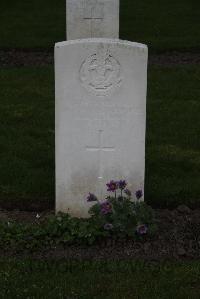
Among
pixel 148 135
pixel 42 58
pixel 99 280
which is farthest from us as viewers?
pixel 42 58

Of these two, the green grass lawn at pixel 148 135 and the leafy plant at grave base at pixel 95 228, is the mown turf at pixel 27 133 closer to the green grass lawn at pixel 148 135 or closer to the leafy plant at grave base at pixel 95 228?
the green grass lawn at pixel 148 135

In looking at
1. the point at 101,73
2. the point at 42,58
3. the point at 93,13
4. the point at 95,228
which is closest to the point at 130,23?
the point at 93,13

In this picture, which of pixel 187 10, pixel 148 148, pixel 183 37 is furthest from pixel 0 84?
pixel 187 10

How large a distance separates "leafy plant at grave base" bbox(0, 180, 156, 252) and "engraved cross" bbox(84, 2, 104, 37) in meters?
8.05

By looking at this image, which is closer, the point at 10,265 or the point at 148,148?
the point at 10,265

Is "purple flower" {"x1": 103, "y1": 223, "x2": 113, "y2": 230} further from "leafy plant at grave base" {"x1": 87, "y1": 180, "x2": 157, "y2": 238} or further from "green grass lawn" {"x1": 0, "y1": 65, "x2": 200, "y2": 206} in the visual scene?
"green grass lawn" {"x1": 0, "y1": 65, "x2": 200, "y2": 206}

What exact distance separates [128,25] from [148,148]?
8.92 metres

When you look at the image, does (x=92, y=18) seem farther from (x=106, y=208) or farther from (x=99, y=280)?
(x=99, y=280)

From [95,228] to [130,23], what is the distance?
11733 millimetres

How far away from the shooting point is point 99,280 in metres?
5.09

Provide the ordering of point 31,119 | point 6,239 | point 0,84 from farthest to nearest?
point 0,84 < point 31,119 < point 6,239

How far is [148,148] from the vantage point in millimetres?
8117

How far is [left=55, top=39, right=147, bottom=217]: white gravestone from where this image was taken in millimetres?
5676

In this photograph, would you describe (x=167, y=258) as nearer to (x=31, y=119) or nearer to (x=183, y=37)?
(x=31, y=119)
